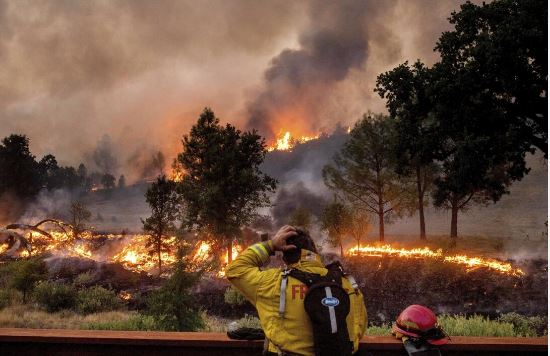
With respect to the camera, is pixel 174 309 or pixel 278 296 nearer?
pixel 278 296

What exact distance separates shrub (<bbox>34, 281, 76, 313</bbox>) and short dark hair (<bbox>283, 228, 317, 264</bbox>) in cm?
2074

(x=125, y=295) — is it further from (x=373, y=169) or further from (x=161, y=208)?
(x=373, y=169)

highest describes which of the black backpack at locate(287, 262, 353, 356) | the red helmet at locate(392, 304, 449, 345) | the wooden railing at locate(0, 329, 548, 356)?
the black backpack at locate(287, 262, 353, 356)

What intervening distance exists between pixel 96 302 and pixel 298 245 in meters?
21.3

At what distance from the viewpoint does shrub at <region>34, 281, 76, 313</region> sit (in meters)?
20.6

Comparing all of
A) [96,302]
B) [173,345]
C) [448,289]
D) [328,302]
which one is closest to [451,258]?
[448,289]

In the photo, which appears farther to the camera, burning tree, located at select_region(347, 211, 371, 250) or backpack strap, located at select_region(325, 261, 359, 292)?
burning tree, located at select_region(347, 211, 371, 250)

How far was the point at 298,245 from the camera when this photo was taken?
3139 mm

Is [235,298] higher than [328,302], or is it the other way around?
[328,302]

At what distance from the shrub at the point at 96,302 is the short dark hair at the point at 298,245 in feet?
66.3

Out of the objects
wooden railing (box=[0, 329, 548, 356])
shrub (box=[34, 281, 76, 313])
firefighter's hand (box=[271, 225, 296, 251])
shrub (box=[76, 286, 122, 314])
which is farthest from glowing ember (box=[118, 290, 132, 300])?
firefighter's hand (box=[271, 225, 296, 251])

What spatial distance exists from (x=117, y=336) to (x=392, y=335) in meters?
2.57

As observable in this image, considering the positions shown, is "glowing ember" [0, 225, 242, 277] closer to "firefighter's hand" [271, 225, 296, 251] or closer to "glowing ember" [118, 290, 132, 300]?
"glowing ember" [118, 290, 132, 300]

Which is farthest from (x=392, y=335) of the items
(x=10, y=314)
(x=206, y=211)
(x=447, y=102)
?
(x=206, y=211)
